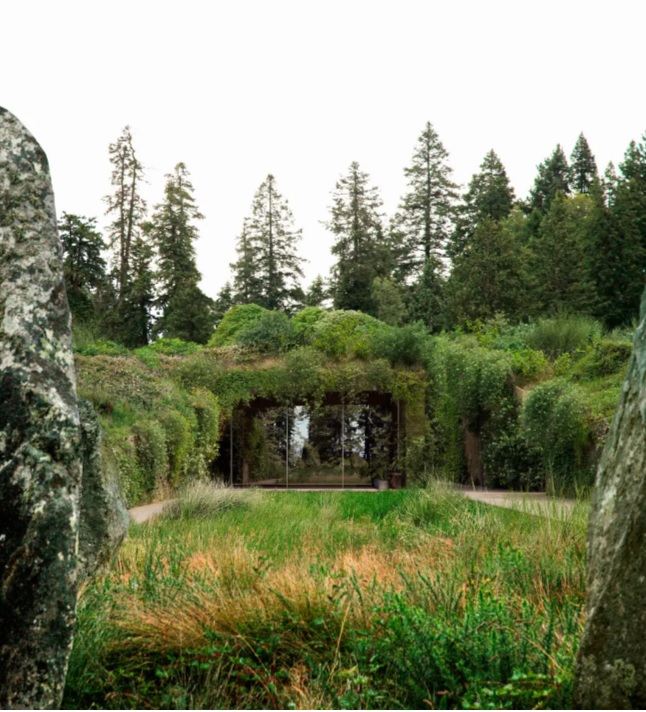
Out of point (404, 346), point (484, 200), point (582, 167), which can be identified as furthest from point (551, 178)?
point (404, 346)

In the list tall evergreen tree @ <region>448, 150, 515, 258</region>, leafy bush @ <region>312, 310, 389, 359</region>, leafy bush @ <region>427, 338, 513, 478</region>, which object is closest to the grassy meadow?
leafy bush @ <region>427, 338, 513, 478</region>

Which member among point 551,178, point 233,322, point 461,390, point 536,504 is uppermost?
point 551,178

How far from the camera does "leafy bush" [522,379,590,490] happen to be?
1125cm

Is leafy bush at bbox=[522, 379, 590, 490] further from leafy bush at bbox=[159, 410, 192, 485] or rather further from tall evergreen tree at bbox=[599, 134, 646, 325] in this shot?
tall evergreen tree at bbox=[599, 134, 646, 325]

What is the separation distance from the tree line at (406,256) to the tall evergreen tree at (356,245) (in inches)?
2.1

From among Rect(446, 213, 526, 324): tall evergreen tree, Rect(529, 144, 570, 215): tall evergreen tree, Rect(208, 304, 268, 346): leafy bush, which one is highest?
Rect(529, 144, 570, 215): tall evergreen tree

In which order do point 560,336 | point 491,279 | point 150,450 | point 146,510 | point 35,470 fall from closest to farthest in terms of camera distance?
1. point 35,470
2. point 146,510
3. point 150,450
4. point 560,336
5. point 491,279

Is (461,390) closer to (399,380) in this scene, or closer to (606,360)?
(399,380)

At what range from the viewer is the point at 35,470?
2.23 metres

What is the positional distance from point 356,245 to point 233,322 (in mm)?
12261

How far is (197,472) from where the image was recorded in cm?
1403

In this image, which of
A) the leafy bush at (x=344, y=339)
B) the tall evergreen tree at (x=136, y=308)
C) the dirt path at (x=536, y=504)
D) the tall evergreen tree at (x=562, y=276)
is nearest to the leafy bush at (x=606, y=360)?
the dirt path at (x=536, y=504)

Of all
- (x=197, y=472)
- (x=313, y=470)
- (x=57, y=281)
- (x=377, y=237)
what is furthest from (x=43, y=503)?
(x=377, y=237)

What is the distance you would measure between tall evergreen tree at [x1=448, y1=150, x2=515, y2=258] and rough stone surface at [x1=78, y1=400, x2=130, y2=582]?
29802 millimetres
